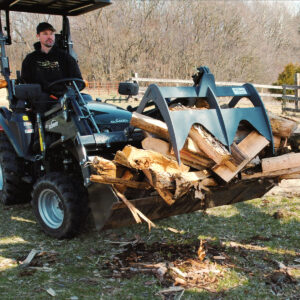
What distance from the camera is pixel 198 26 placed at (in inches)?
1522

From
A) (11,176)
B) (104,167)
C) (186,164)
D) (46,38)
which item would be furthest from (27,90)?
(186,164)

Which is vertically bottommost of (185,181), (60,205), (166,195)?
(60,205)

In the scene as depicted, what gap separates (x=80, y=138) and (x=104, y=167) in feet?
1.94

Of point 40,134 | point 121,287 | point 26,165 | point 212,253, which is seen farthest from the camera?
point 26,165

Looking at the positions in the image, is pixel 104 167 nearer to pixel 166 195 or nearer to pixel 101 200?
pixel 101 200

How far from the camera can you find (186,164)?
3834mm

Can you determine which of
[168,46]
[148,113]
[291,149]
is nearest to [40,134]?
[148,113]

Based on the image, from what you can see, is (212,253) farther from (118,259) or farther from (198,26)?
(198,26)

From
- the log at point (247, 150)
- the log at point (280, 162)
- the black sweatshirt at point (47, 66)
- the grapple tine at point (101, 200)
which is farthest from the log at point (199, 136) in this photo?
the black sweatshirt at point (47, 66)

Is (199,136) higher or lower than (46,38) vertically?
lower

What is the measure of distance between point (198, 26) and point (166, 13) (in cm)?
339

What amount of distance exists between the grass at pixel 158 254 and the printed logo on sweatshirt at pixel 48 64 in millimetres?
1900

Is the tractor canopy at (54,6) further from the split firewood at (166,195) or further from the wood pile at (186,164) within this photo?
the split firewood at (166,195)

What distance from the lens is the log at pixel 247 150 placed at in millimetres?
3803
